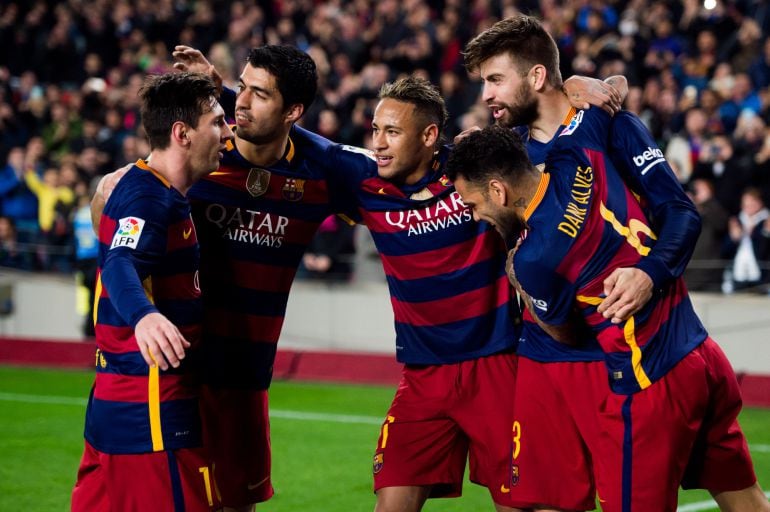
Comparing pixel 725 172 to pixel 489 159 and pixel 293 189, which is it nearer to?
pixel 293 189

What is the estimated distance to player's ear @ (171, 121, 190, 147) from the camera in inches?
191

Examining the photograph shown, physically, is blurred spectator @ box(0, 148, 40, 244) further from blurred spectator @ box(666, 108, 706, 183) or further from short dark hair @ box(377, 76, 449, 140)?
short dark hair @ box(377, 76, 449, 140)

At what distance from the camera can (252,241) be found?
19.1ft

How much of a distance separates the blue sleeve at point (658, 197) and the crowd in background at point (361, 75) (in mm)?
7338

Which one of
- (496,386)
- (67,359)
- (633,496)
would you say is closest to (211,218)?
(496,386)

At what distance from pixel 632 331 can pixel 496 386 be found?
3.45 ft

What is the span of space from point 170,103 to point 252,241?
3.69 feet

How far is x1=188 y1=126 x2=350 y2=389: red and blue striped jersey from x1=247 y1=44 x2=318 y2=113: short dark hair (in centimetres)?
25

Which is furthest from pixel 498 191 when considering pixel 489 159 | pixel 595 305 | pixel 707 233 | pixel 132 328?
pixel 707 233

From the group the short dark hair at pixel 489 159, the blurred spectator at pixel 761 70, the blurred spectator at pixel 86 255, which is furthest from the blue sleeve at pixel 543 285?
the blurred spectator at pixel 86 255

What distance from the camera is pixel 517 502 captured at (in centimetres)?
527

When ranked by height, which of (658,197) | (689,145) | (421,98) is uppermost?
(689,145)

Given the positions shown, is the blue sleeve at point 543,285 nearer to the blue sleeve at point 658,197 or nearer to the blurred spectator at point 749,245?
the blue sleeve at point 658,197

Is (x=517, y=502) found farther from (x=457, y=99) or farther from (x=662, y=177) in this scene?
(x=457, y=99)
